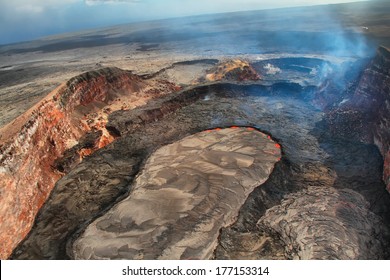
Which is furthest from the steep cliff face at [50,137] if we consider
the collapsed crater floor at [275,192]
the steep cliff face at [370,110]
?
the steep cliff face at [370,110]

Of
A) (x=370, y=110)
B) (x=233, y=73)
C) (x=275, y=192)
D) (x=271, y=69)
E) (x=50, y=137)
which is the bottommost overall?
(x=271, y=69)

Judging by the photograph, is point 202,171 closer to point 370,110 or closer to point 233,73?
point 370,110

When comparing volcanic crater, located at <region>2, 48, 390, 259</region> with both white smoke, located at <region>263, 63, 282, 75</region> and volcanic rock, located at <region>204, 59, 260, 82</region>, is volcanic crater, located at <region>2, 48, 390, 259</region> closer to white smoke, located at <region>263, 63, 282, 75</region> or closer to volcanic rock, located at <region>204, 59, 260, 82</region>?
volcanic rock, located at <region>204, 59, 260, 82</region>

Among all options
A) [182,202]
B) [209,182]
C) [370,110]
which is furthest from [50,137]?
[370,110]

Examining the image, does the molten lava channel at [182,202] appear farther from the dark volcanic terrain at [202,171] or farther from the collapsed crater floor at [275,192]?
the collapsed crater floor at [275,192]

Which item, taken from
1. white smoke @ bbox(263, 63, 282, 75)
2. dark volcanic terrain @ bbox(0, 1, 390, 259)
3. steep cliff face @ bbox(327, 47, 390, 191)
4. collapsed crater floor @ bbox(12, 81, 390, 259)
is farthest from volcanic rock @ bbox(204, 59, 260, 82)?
steep cliff face @ bbox(327, 47, 390, 191)

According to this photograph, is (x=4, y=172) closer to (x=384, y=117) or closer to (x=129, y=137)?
(x=129, y=137)
